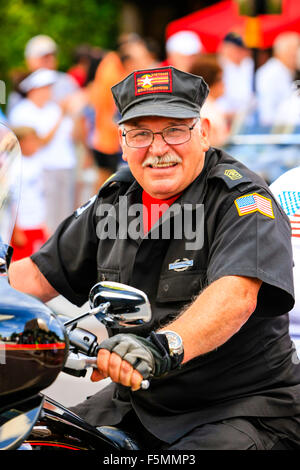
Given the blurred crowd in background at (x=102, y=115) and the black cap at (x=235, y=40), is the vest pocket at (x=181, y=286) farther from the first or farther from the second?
the black cap at (x=235, y=40)

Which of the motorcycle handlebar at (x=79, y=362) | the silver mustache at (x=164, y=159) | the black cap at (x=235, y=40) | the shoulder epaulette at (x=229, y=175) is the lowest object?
the motorcycle handlebar at (x=79, y=362)

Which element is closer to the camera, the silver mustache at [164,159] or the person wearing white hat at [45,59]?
the silver mustache at [164,159]

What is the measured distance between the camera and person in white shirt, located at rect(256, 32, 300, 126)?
9625 mm

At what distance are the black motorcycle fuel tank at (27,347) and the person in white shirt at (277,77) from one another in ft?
24.8

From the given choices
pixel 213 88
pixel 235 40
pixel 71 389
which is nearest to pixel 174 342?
pixel 71 389

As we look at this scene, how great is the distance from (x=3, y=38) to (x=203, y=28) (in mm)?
8200

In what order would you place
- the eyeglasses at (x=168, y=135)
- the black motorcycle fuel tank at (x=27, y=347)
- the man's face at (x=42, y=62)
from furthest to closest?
the man's face at (x=42, y=62), the eyeglasses at (x=168, y=135), the black motorcycle fuel tank at (x=27, y=347)

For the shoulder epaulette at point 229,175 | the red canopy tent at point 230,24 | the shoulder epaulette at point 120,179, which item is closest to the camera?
the shoulder epaulette at point 229,175

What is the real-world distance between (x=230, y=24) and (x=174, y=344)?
39.8 ft

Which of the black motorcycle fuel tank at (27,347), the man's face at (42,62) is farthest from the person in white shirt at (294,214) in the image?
the man's face at (42,62)

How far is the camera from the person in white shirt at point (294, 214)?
3350 mm

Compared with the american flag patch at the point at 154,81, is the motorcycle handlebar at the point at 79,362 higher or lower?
lower

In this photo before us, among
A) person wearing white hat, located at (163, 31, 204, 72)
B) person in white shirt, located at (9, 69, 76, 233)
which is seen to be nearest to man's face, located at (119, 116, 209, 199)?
person in white shirt, located at (9, 69, 76, 233)
